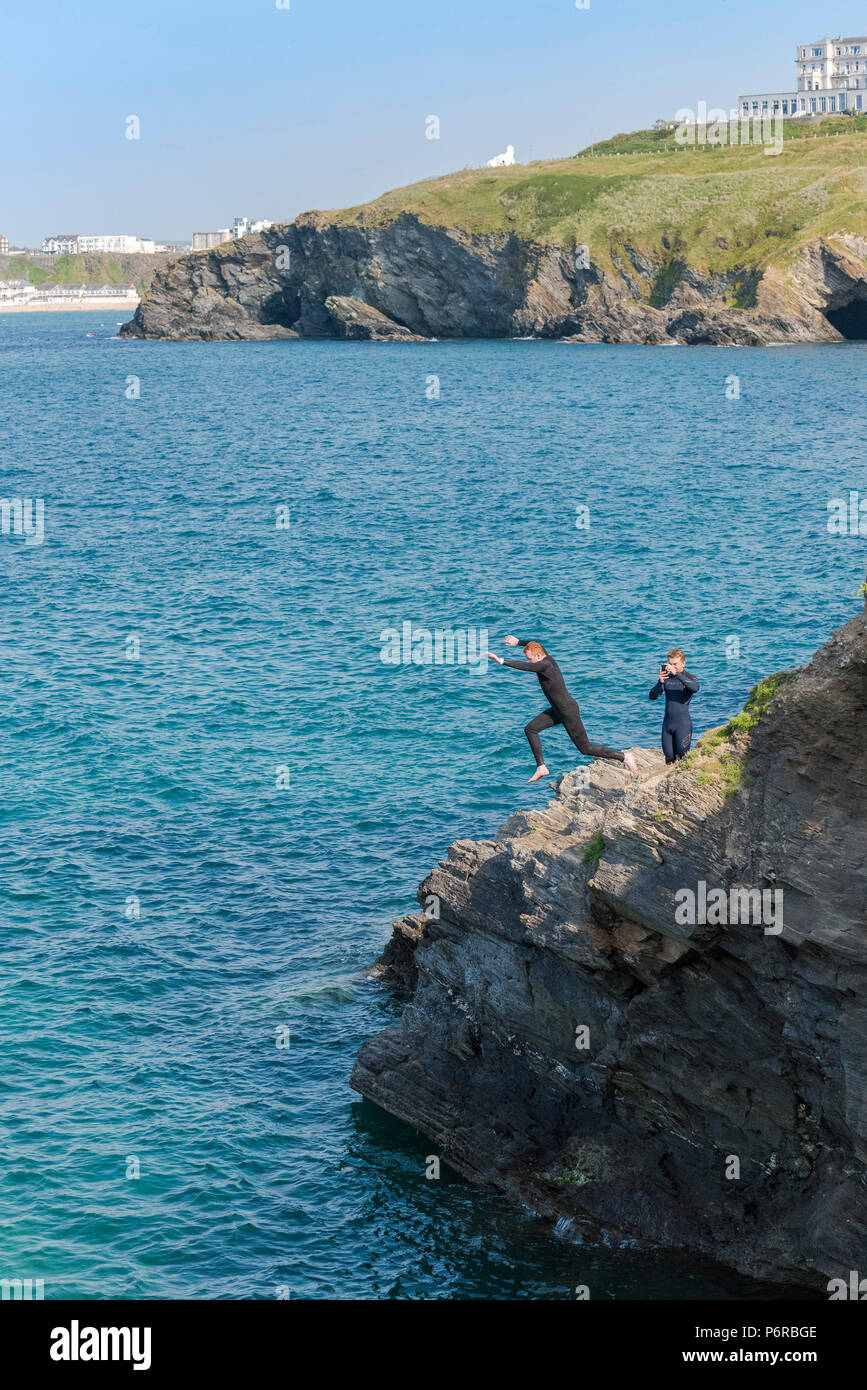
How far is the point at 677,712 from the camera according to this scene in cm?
2592

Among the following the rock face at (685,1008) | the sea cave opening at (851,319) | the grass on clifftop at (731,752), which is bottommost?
the rock face at (685,1008)

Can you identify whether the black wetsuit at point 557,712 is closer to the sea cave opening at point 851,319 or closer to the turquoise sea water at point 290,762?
the turquoise sea water at point 290,762

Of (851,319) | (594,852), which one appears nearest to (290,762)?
(594,852)

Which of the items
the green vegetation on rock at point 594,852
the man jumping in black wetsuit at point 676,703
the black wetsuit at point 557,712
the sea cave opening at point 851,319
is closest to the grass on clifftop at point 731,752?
the man jumping in black wetsuit at point 676,703

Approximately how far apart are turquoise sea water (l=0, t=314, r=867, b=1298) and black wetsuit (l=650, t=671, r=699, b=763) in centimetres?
918

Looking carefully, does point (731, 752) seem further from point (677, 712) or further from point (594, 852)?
point (594, 852)

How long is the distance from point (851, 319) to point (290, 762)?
162 metres

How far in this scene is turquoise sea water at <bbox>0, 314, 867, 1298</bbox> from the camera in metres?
25.1

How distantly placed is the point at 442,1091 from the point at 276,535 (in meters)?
56.5

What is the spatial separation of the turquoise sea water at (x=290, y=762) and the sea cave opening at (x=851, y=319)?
253 ft

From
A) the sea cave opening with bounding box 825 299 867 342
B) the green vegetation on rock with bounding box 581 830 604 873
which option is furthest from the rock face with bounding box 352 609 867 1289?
the sea cave opening with bounding box 825 299 867 342

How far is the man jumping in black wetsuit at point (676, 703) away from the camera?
25.8 meters
